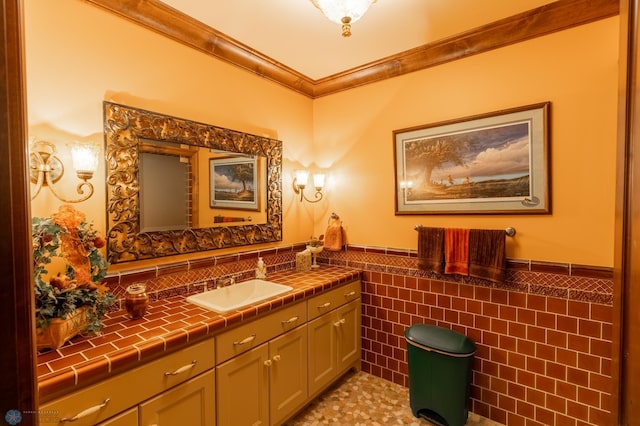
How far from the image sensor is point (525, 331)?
6.61 ft

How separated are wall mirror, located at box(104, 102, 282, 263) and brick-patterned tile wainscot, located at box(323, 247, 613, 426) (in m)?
1.25

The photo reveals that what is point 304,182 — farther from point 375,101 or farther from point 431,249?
point 431,249

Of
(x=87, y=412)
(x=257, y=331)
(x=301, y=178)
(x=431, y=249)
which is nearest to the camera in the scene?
(x=87, y=412)

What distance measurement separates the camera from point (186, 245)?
80.5 inches

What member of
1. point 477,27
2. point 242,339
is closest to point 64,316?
point 242,339

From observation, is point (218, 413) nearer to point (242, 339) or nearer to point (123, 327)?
point (242, 339)

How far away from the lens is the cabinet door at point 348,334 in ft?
8.01

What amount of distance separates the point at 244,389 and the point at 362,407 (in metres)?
1.00

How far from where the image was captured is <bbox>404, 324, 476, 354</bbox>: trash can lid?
1.99 m

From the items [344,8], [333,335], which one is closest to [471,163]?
[344,8]

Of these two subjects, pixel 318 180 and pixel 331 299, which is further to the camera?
pixel 318 180

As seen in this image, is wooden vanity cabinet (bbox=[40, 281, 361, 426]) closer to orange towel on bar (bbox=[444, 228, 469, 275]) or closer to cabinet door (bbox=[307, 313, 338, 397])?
cabinet door (bbox=[307, 313, 338, 397])

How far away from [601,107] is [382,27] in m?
1.38

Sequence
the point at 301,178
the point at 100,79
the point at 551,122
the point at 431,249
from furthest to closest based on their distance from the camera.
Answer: the point at 301,178 → the point at 431,249 → the point at 551,122 → the point at 100,79
